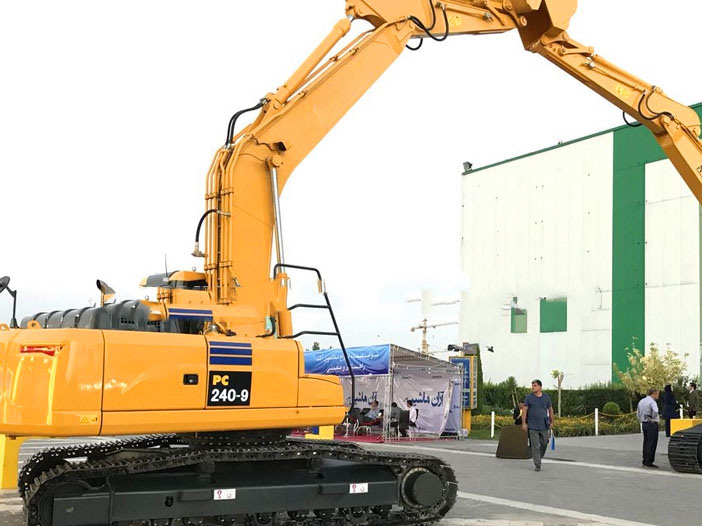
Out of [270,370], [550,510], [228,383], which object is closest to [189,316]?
[228,383]

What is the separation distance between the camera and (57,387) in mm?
6844

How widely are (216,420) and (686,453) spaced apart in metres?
10.7

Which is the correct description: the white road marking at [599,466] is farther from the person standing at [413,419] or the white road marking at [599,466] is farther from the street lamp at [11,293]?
the street lamp at [11,293]

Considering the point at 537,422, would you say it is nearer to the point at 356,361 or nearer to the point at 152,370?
the point at 356,361

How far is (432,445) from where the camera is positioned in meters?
21.6

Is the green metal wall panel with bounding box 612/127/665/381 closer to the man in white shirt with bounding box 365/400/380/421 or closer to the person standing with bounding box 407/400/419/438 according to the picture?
the person standing with bounding box 407/400/419/438

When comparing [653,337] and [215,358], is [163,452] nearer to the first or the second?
[215,358]

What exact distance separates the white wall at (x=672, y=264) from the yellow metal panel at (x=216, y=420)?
32.1 m

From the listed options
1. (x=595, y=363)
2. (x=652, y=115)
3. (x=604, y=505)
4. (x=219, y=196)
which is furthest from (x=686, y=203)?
(x=219, y=196)

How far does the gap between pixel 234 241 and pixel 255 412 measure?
6.04 ft

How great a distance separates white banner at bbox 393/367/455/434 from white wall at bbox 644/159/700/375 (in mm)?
16552

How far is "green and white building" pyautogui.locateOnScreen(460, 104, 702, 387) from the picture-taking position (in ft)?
124

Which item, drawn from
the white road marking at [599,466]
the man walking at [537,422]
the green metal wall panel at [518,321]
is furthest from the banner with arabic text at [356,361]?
the green metal wall panel at [518,321]

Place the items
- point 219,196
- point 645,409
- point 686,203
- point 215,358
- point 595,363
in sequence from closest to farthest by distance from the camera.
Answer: point 215,358, point 219,196, point 645,409, point 686,203, point 595,363
